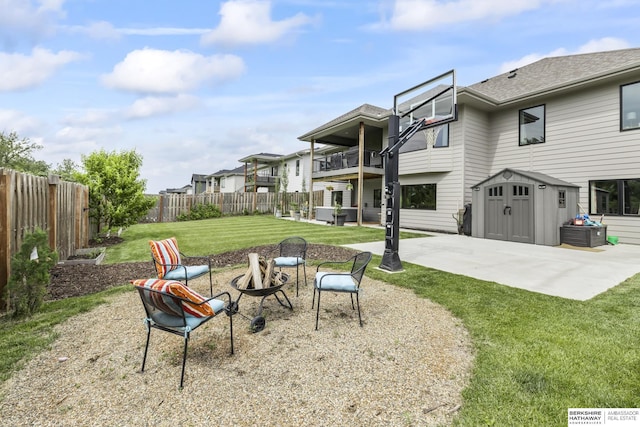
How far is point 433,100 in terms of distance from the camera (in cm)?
862

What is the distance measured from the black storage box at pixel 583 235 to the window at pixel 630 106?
356 centimetres

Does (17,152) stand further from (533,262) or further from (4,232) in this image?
(533,262)

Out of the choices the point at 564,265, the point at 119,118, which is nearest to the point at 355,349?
the point at 564,265

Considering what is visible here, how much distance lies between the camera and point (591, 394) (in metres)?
2.41

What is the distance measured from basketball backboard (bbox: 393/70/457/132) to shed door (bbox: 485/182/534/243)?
4.62 meters

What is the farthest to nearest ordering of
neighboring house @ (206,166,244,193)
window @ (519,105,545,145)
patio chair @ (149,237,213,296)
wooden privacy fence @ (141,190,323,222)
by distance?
neighboring house @ (206,166,244,193) → wooden privacy fence @ (141,190,323,222) → window @ (519,105,545,145) → patio chair @ (149,237,213,296)

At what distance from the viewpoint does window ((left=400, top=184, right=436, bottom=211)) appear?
14634 millimetres

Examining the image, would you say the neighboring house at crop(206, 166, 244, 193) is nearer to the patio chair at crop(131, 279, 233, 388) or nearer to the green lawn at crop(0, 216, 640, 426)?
the green lawn at crop(0, 216, 640, 426)

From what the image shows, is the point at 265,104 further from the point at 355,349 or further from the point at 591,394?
the point at 591,394

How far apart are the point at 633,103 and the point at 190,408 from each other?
587 inches

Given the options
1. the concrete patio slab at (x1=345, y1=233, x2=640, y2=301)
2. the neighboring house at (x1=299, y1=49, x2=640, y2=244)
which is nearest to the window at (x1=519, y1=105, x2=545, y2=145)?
the neighboring house at (x1=299, y1=49, x2=640, y2=244)

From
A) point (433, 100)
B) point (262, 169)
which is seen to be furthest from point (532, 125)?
point (262, 169)

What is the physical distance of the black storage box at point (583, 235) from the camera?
380 inches

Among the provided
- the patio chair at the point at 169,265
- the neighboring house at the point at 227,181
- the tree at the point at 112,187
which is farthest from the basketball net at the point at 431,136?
the neighboring house at the point at 227,181
